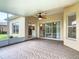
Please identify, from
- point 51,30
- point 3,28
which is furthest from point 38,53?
point 51,30

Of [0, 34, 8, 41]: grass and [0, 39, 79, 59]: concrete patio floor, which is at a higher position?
[0, 34, 8, 41]: grass

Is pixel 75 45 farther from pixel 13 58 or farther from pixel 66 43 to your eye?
pixel 13 58

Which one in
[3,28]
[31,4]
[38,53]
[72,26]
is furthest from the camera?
[3,28]

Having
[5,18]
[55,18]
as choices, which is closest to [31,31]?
[55,18]

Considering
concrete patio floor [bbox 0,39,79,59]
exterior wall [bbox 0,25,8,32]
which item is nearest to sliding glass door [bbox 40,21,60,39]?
concrete patio floor [bbox 0,39,79,59]

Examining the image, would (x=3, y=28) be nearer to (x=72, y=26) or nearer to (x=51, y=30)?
(x=72, y=26)

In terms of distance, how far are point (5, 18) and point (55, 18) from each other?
19.5 ft

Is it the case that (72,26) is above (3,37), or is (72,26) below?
above

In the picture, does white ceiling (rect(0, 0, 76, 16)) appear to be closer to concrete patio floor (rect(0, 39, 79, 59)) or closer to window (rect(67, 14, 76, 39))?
window (rect(67, 14, 76, 39))

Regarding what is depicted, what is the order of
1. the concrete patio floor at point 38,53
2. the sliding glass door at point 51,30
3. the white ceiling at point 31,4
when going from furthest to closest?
1. the sliding glass door at point 51,30
2. the white ceiling at point 31,4
3. the concrete patio floor at point 38,53

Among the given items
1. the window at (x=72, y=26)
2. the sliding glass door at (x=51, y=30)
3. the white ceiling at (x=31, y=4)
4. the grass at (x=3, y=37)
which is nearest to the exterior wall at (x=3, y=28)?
the grass at (x=3, y=37)

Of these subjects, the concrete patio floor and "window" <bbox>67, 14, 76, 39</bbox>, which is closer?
the concrete patio floor

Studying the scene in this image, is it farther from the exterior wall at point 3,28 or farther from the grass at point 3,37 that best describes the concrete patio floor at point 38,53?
the exterior wall at point 3,28

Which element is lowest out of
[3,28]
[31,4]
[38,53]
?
[38,53]
